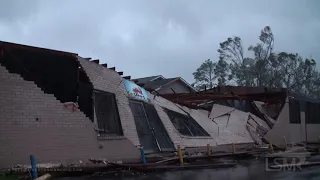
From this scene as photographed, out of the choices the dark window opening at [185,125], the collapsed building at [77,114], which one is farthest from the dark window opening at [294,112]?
the dark window opening at [185,125]

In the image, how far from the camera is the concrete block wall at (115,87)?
11594 millimetres

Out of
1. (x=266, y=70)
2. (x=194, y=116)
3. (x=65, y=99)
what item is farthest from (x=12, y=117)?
(x=266, y=70)

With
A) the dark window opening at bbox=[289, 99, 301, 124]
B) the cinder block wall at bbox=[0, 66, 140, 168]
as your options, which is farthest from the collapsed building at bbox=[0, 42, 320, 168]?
the dark window opening at bbox=[289, 99, 301, 124]

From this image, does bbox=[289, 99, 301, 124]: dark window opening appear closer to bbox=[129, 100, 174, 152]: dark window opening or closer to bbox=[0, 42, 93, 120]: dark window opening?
bbox=[129, 100, 174, 152]: dark window opening

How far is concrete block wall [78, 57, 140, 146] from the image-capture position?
11.6 m

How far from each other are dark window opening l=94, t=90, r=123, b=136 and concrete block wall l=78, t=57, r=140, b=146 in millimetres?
175

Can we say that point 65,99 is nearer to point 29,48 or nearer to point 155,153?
point 29,48

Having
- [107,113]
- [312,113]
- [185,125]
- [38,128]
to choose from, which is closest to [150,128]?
[107,113]

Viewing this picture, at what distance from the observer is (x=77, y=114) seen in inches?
406

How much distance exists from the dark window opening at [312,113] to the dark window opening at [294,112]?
1.71m

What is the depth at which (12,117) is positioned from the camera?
8953mm

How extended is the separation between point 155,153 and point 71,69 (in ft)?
15.6

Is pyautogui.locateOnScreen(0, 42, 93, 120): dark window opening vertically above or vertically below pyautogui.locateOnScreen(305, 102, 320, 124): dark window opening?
above

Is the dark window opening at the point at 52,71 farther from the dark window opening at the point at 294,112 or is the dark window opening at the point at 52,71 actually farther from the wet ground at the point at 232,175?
the dark window opening at the point at 294,112
